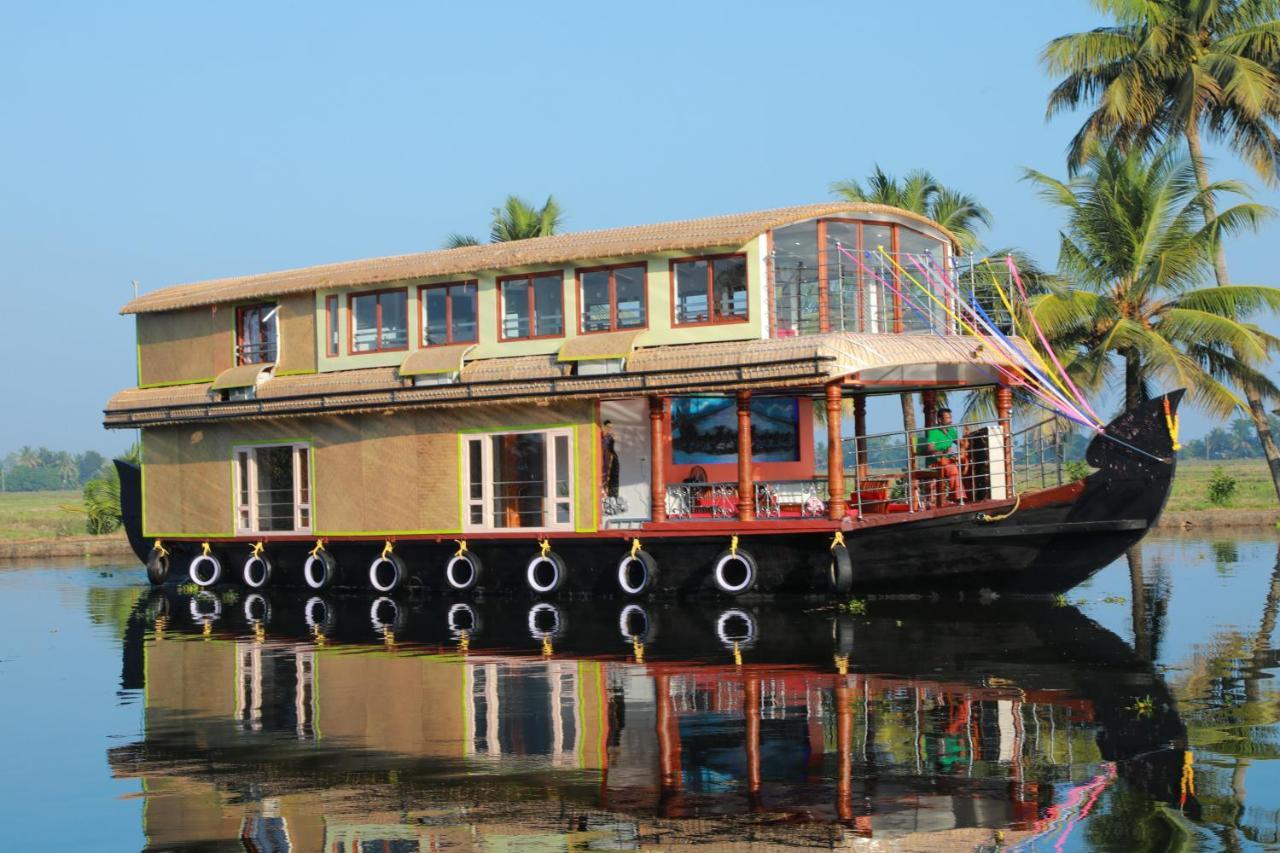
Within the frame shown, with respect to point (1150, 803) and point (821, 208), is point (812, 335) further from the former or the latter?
point (1150, 803)

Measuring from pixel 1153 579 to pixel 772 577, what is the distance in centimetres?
611

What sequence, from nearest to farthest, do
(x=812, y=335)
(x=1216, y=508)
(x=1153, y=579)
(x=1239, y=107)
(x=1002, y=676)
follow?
(x=1002, y=676)
(x=812, y=335)
(x=1153, y=579)
(x=1239, y=107)
(x=1216, y=508)

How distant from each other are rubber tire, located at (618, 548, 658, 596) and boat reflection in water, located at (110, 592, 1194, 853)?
1830 millimetres

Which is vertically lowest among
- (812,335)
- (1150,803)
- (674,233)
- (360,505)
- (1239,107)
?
(1150,803)

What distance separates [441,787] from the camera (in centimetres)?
918

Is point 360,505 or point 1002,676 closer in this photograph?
point 1002,676

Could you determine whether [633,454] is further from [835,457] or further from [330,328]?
[330,328]

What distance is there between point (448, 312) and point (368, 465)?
240cm

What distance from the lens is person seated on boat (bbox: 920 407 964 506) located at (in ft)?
59.2

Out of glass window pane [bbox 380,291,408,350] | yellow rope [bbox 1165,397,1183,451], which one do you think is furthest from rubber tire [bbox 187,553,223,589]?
yellow rope [bbox 1165,397,1183,451]

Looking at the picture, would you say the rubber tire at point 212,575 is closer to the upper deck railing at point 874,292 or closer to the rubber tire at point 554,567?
the rubber tire at point 554,567

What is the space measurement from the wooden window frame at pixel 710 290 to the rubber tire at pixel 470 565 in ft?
13.6

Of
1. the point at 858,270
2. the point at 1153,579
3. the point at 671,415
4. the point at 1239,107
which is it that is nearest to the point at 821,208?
the point at 858,270

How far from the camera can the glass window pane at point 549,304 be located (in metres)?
20.2
